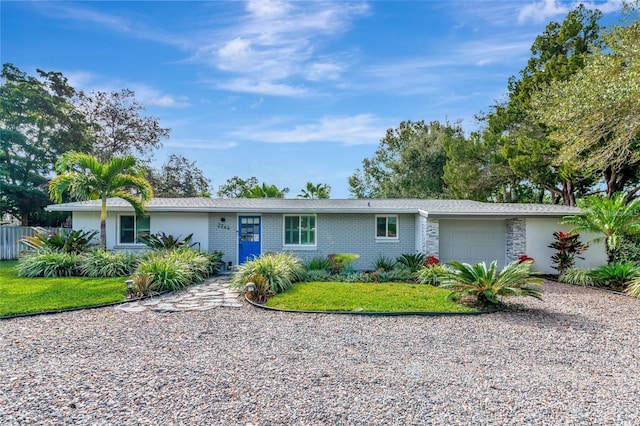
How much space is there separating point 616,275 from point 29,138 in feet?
87.5

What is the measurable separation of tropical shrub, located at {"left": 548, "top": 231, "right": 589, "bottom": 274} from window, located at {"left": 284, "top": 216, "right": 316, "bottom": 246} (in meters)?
8.16

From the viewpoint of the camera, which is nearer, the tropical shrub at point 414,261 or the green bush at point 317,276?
the green bush at point 317,276

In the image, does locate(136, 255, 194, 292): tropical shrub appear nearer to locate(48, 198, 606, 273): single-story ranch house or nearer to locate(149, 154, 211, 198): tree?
locate(48, 198, 606, 273): single-story ranch house

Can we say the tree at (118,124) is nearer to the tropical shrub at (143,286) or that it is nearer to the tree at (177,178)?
the tree at (177,178)

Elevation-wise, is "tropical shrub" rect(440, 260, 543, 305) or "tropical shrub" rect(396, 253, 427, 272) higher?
"tropical shrub" rect(440, 260, 543, 305)

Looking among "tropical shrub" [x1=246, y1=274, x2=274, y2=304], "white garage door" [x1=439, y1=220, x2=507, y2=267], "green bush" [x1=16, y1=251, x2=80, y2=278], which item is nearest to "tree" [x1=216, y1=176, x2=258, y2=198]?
"green bush" [x1=16, y1=251, x2=80, y2=278]

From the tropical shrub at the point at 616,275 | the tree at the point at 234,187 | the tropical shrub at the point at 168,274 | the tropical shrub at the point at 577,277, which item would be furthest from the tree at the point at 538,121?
the tree at the point at 234,187

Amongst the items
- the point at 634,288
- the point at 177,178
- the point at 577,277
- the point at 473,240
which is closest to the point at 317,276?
the point at 473,240

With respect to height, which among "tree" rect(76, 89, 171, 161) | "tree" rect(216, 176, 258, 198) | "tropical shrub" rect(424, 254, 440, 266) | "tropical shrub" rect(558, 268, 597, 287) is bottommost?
"tropical shrub" rect(558, 268, 597, 287)

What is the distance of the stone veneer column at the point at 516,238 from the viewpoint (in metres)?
12.3

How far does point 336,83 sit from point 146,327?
1050 centimetres

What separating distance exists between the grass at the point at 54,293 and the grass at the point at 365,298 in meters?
3.76

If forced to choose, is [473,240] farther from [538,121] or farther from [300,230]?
[538,121]

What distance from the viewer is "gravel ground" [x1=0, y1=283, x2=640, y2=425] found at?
10.1 feet
